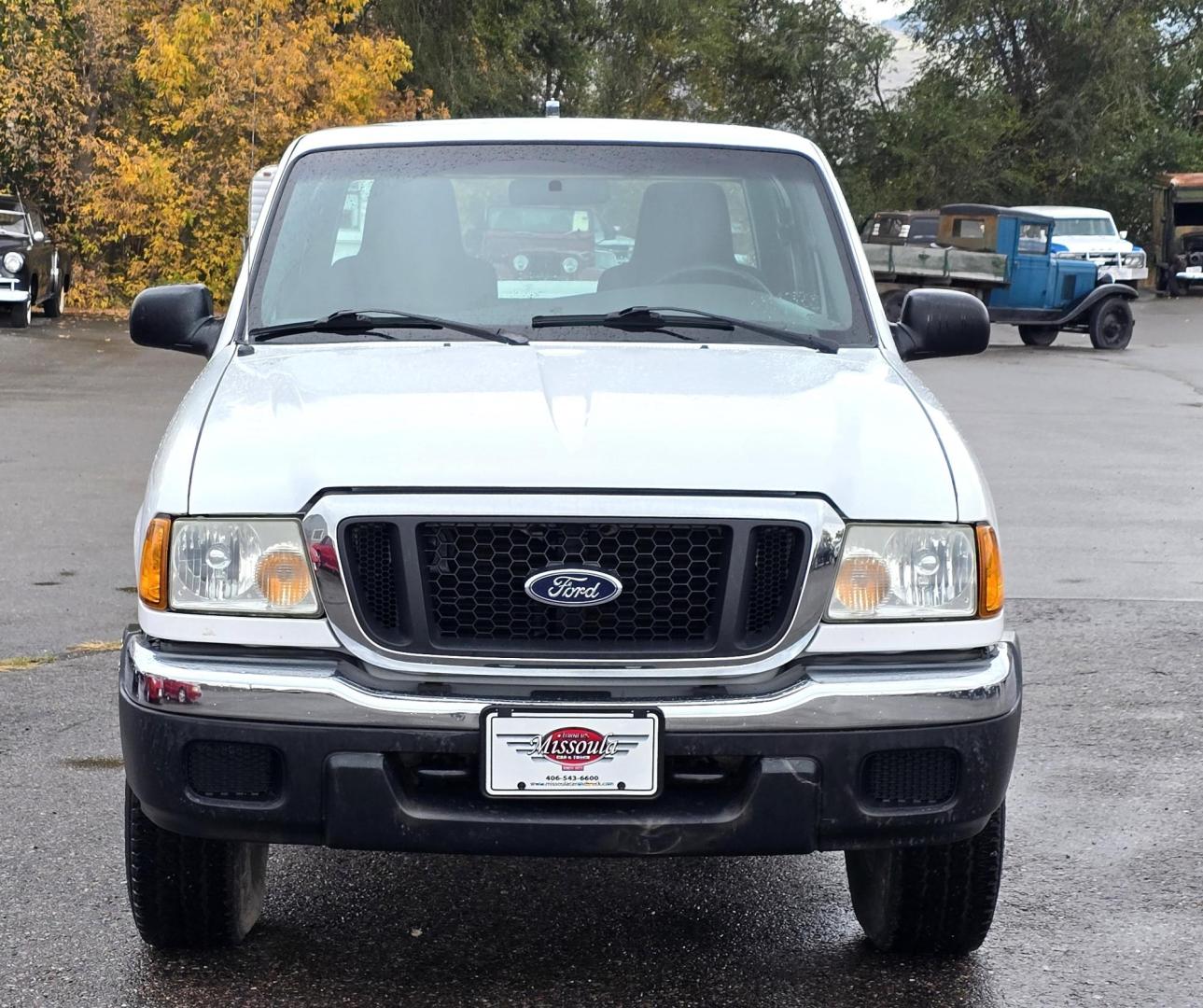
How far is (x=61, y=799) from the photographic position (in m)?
5.03

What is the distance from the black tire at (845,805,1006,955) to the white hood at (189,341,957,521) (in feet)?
2.46

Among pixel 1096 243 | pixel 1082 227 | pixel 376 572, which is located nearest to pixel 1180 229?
pixel 1082 227

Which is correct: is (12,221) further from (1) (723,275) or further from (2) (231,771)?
(2) (231,771)

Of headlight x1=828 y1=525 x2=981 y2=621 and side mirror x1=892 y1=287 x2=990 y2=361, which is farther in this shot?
side mirror x1=892 y1=287 x2=990 y2=361

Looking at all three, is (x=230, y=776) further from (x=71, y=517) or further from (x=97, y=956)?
(x=71, y=517)

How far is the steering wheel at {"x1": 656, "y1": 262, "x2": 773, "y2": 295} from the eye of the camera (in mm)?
4680

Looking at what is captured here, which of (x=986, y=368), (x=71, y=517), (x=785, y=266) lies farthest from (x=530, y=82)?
(x=785, y=266)

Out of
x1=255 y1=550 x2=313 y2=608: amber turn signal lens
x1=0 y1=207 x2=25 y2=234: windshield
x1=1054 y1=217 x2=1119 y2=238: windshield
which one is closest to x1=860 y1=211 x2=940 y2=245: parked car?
x1=1054 y1=217 x2=1119 y2=238: windshield

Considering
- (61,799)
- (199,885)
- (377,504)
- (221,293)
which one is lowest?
(221,293)

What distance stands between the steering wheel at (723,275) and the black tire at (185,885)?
175cm

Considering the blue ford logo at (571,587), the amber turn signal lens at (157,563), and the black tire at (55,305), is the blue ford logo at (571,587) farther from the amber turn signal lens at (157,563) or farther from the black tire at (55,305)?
the black tire at (55,305)

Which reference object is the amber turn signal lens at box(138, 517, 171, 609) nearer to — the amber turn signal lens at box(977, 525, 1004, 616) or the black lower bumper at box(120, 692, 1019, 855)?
the black lower bumper at box(120, 692, 1019, 855)

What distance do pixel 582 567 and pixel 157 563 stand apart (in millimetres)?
788

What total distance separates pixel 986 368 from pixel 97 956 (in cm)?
2044
